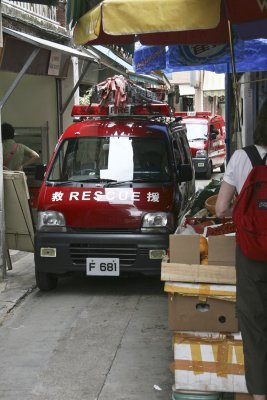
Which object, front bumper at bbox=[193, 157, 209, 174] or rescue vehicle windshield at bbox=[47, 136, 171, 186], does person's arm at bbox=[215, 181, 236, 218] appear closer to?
rescue vehicle windshield at bbox=[47, 136, 171, 186]

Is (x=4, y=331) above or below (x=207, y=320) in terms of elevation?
below

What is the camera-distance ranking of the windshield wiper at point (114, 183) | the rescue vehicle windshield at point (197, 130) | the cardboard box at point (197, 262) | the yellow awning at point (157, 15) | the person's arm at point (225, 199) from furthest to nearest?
1. the rescue vehicle windshield at point (197, 130)
2. the windshield wiper at point (114, 183)
3. the yellow awning at point (157, 15)
4. the cardboard box at point (197, 262)
5. the person's arm at point (225, 199)

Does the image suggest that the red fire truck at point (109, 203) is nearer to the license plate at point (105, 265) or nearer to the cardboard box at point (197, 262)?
the license plate at point (105, 265)

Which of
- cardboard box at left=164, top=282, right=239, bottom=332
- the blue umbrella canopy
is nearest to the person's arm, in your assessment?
cardboard box at left=164, top=282, right=239, bottom=332

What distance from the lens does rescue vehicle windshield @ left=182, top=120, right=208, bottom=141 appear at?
2162 cm

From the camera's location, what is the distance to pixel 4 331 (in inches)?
227

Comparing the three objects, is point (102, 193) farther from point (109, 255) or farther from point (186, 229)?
point (186, 229)

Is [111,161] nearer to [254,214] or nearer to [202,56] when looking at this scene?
[202,56]

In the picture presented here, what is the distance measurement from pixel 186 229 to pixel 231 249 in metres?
0.84

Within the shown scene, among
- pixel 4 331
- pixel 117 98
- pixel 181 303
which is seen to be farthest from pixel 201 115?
pixel 181 303

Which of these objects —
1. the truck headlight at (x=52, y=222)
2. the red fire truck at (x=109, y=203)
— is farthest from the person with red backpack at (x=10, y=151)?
the truck headlight at (x=52, y=222)

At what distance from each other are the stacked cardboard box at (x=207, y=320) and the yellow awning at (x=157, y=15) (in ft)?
5.54

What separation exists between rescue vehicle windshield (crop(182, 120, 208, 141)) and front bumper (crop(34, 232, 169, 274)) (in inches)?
605

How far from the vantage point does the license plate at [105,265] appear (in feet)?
21.6
